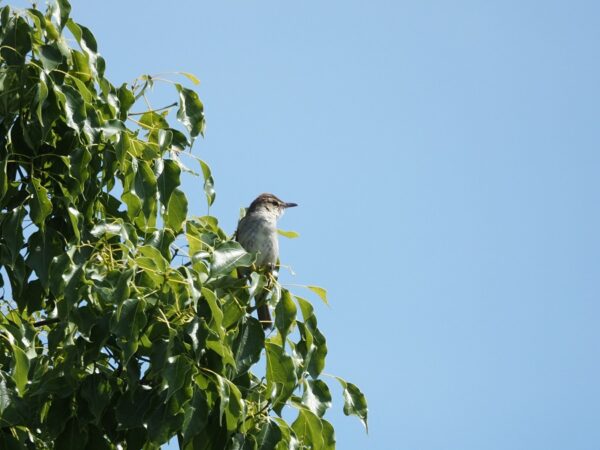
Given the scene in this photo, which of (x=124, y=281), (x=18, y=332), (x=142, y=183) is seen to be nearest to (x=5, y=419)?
(x=18, y=332)

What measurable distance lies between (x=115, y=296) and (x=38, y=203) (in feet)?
2.49

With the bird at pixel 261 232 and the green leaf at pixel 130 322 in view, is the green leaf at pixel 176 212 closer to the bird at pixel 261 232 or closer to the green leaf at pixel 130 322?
the green leaf at pixel 130 322

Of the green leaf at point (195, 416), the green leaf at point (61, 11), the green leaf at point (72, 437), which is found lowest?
the green leaf at point (72, 437)

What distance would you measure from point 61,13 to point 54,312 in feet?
4.71

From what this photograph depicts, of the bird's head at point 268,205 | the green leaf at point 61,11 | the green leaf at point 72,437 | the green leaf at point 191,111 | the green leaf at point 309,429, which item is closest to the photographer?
the green leaf at point 72,437

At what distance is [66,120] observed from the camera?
184 inches

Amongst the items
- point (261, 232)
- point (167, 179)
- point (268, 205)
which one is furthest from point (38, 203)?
point (268, 205)

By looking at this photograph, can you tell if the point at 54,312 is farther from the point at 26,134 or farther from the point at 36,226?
the point at 26,134

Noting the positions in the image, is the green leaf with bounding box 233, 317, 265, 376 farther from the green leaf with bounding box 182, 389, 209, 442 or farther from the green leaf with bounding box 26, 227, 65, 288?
the green leaf with bounding box 26, 227, 65, 288

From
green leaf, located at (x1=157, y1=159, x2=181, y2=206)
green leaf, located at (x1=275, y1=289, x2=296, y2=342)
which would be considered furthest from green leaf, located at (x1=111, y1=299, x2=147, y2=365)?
green leaf, located at (x1=157, y1=159, x2=181, y2=206)

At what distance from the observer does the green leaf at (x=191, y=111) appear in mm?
5035

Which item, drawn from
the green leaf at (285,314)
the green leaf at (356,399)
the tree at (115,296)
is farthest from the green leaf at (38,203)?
the green leaf at (356,399)

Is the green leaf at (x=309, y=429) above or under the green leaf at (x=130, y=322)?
under

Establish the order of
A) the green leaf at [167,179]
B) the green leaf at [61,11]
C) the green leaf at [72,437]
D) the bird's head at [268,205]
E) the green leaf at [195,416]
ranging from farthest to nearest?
the bird's head at [268,205]
the green leaf at [61,11]
the green leaf at [167,179]
the green leaf at [72,437]
the green leaf at [195,416]
